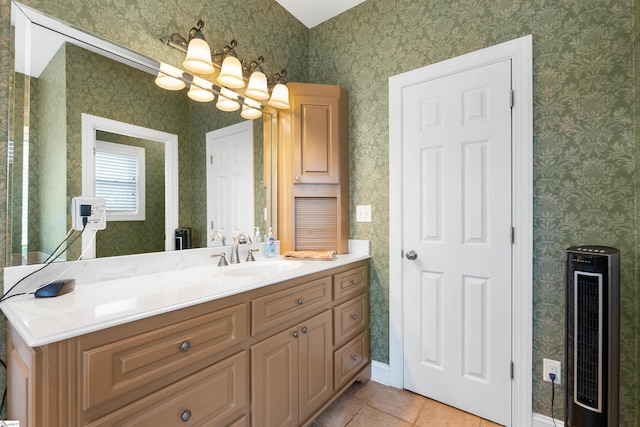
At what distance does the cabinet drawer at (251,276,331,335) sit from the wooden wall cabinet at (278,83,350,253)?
0.51 metres

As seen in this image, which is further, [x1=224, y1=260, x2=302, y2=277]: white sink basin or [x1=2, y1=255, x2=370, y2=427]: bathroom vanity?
[x1=224, y1=260, x2=302, y2=277]: white sink basin

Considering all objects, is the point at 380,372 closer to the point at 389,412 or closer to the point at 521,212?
the point at 389,412

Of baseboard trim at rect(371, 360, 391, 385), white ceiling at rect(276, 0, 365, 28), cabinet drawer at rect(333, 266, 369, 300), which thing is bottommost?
baseboard trim at rect(371, 360, 391, 385)

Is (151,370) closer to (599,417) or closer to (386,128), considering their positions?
(599,417)

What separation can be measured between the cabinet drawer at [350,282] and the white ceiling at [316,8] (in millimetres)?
1960

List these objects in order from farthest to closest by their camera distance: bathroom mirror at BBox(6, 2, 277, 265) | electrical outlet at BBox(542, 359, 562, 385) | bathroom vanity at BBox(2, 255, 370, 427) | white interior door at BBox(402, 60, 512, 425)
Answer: white interior door at BBox(402, 60, 512, 425)
electrical outlet at BBox(542, 359, 562, 385)
bathroom mirror at BBox(6, 2, 277, 265)
bathroom vanity at BBox(2, 255, 370, 427)

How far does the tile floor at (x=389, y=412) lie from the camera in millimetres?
1690

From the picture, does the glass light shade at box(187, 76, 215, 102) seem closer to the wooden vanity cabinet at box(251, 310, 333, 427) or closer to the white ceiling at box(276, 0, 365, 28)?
the white ceiling at box(276, 0, 365, 28)

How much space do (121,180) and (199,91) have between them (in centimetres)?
68

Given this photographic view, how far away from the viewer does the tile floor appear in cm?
169

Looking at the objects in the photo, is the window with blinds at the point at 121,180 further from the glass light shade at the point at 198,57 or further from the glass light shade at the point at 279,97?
the glass light shade at the point at 279,97

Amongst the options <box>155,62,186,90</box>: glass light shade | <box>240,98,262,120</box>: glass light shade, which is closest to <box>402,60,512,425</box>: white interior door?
<box>240,98,262,120</box>: glass light shade

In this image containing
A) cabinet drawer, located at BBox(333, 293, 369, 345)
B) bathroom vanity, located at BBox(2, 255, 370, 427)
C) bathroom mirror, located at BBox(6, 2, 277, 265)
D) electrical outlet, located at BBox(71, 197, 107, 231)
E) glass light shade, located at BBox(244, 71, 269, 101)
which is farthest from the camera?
glass light shade, located at BBox(244, 71, 269, 101)

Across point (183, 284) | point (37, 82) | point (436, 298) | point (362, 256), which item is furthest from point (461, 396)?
point (37, 82)
